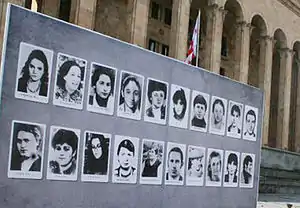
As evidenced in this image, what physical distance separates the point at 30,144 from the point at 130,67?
2060 millimetres

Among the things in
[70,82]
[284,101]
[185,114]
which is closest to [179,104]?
[185,114]

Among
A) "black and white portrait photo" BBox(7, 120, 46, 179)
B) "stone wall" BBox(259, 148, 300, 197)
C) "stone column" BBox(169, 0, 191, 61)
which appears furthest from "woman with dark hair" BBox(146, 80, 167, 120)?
"stone wall" BBox(259, 148, 300, 197)

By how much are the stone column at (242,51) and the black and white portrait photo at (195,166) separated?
27.0 meters

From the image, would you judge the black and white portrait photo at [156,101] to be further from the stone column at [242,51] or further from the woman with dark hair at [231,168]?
the stone column at [242,51]

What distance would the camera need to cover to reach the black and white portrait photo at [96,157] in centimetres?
700

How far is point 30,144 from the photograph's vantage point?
6375mm

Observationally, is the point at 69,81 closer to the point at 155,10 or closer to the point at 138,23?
the point at 138,23

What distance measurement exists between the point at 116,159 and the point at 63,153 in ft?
3.22

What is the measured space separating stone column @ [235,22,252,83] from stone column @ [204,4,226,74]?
10.5 feet

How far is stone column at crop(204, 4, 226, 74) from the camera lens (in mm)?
32094

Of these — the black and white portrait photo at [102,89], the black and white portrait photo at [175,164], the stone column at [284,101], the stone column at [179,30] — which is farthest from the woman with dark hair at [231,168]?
the stone column at [284,101]

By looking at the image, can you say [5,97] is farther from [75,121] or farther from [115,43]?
[115,43]

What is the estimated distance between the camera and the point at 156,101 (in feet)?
26.1

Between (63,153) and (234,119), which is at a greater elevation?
(234,119)
